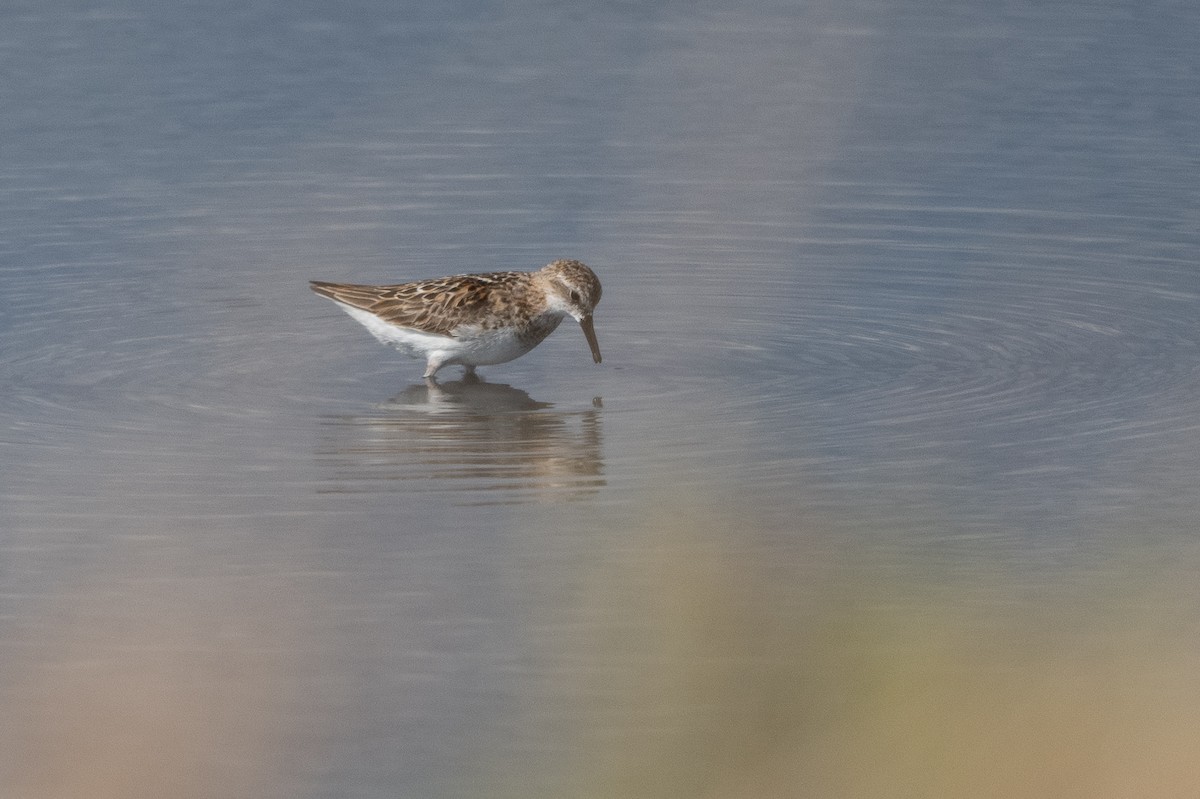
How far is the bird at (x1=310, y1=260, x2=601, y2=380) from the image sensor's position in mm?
15547

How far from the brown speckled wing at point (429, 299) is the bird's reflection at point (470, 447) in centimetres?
52

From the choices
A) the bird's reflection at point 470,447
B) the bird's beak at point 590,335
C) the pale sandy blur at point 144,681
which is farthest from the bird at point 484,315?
the pale sandy blur at point 144,681

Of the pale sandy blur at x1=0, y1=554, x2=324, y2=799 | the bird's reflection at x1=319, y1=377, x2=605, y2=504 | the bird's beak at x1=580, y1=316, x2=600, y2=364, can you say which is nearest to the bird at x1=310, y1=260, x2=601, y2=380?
the bird's beak at x1=580, y1=316, x2=600, y2=364

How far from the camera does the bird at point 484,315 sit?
51.0 feet

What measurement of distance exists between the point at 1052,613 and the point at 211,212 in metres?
11.3

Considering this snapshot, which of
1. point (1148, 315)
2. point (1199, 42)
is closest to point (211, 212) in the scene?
point (1148, 315)

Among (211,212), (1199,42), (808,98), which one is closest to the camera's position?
(808,98)

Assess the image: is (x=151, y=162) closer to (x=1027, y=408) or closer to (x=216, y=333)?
(x=216, y=333)

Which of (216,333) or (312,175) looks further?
(312,175)

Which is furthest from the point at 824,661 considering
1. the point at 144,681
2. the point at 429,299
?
the point at 429,299

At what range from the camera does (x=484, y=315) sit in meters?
15.5

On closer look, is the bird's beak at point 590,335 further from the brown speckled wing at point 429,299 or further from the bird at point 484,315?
the brown speckled wing at point 429,299

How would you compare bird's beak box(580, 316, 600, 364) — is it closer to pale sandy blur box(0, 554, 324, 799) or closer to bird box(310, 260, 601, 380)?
bird box(310, 260, 601, 380)

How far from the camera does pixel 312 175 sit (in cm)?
2069
